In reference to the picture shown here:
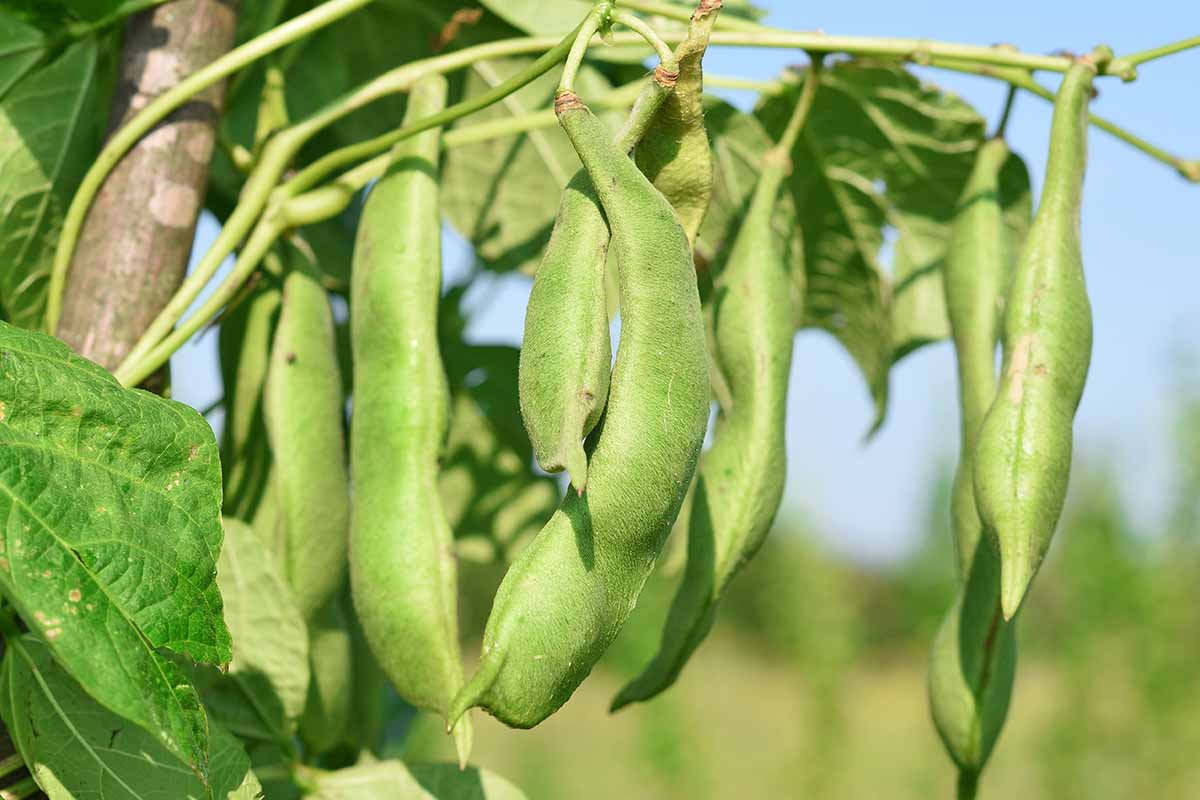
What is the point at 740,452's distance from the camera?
1.15 metres

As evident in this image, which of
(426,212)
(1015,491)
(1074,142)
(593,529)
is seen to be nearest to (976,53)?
(1074,142)

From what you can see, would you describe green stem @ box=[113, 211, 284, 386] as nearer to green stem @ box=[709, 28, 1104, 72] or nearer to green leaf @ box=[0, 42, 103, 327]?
green leaf @ box=[0, 42, 103, 327]

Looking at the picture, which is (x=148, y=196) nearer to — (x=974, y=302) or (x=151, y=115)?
(x=151, y=115)

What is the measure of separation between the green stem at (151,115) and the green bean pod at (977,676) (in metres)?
0.84

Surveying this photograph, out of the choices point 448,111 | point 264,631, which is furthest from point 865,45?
point 264,631

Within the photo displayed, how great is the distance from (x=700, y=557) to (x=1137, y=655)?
948 centimetres

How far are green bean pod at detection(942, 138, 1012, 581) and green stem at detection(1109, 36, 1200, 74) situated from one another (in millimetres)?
198

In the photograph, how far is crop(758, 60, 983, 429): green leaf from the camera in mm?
1445

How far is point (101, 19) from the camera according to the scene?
116 cm

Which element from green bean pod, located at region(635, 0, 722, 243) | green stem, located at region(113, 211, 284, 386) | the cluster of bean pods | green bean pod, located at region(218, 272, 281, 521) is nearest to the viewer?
the cluster of bean pods

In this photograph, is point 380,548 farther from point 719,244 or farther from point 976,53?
point 976,53

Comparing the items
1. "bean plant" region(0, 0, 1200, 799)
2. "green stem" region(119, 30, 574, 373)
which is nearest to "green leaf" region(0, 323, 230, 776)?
"bean plant" region(0, 0, 1200, 799)

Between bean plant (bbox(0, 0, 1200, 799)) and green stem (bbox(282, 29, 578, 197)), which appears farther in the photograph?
green stem (bbox(282, 29, 578, 197))

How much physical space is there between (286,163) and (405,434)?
36 cm
